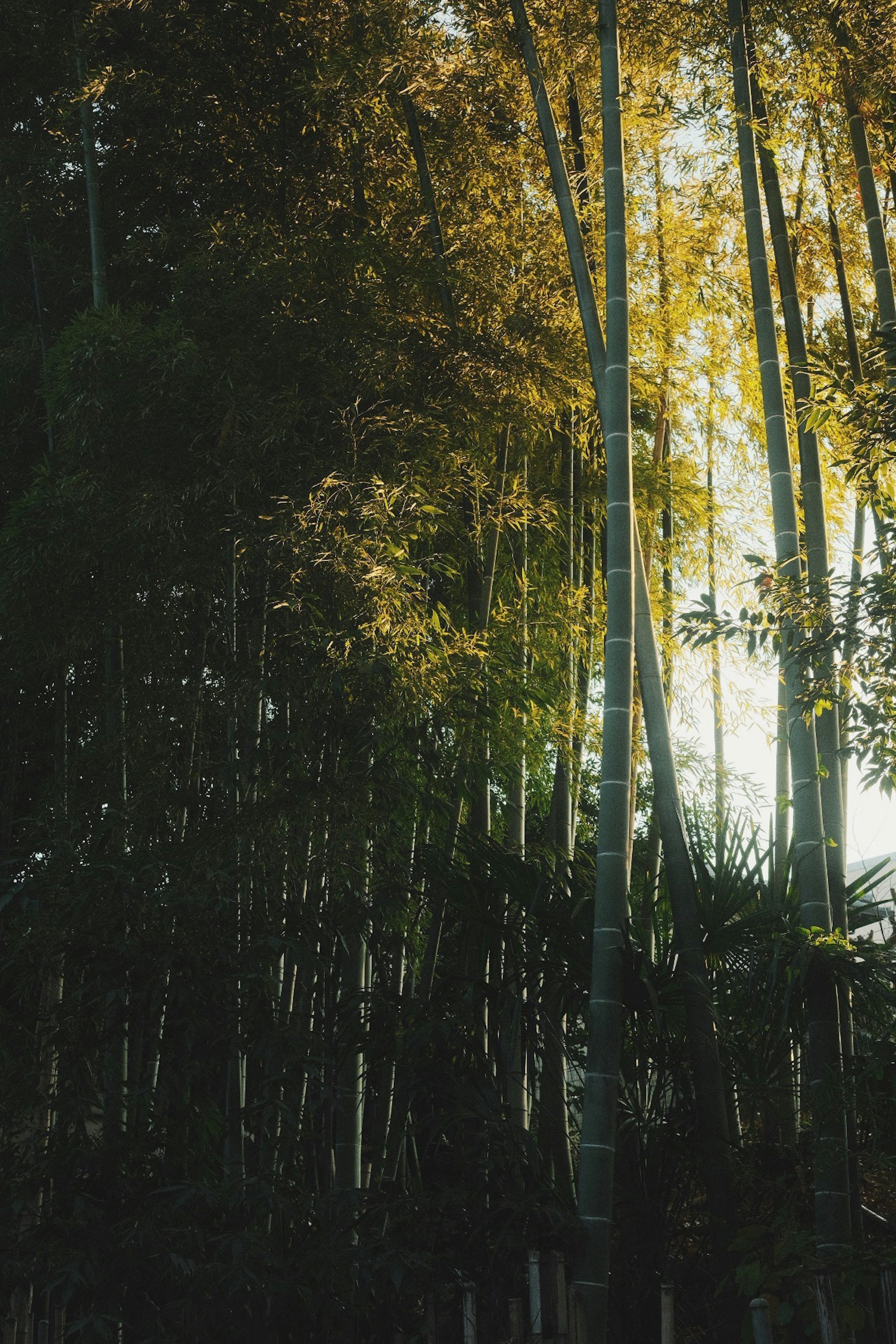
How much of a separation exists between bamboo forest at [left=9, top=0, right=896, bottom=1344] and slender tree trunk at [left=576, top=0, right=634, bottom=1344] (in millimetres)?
17

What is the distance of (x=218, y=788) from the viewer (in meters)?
4.36

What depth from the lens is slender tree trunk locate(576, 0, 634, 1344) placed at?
339cm

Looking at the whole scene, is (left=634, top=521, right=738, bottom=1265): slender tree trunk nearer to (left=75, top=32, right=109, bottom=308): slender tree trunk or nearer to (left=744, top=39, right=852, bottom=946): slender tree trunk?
(left=744, top=39, right=852, bottom=946): slender tree trunk

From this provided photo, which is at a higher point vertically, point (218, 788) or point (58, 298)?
point (58, 298)

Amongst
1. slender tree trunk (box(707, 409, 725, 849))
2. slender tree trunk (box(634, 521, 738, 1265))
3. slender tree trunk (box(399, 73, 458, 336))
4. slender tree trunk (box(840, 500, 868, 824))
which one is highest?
slender tree trunk (box(399, 73, 458, 336))

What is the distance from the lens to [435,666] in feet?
14.1

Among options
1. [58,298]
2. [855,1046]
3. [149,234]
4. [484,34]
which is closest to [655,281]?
[484,34]

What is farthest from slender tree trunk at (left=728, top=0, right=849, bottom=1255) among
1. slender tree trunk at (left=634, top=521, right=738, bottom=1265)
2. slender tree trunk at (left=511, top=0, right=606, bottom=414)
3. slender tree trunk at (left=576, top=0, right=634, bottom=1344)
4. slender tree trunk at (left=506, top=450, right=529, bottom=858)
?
slender tree trunk at (left=506, top=450, right=529, bottom=858)

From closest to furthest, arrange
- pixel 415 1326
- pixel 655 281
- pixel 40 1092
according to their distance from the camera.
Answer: pixel 415 1326 < pixel 40 1092 < pixel 655 281

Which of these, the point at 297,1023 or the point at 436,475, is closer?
the point at 297,1023

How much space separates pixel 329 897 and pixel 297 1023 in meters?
0.45

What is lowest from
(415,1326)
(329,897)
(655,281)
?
(415,1326)

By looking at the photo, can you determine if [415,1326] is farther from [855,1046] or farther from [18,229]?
[18,229]

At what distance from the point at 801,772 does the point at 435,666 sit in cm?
131
